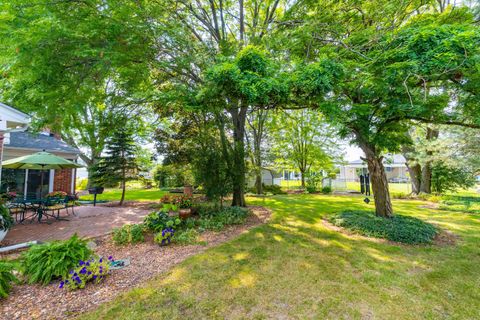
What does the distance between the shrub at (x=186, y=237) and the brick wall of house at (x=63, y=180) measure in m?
10.2

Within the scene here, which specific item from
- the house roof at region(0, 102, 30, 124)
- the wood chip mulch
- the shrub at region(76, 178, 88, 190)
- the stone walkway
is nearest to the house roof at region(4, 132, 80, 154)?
the stone walkway

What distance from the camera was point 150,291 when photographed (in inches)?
128

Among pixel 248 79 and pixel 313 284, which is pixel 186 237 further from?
pixel 248 79

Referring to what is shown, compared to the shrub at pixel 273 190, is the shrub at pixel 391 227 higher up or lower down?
lower down

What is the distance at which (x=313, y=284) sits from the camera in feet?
11.6

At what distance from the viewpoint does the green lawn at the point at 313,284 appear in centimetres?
285

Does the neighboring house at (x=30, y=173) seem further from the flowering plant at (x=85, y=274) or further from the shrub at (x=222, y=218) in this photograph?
the flowering plant at (x=85, y=274)

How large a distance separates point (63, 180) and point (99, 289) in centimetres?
1188

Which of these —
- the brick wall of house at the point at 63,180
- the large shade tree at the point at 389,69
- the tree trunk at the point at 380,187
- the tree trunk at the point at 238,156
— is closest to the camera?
the large shade tree at the point at 389,69

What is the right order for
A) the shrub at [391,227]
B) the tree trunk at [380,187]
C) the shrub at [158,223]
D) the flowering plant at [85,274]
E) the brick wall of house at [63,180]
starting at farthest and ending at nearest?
1. the brick wall of house at [63,180]
2. the tree trunk at [380,187]
3. the shrub at [158,223]
4. the shrub at [391,227]
5. the flowering plant at [85,274]

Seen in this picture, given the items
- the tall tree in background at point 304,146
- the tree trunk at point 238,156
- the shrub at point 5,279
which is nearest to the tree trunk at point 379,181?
the tree trunk at point 238,156

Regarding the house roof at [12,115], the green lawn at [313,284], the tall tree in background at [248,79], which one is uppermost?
the tall tree in background at [248,79]

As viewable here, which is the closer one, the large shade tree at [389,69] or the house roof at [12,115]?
the large shade tree at [389,69]

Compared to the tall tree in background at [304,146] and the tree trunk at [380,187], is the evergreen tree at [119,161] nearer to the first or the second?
the tree trunk at [380,187]
